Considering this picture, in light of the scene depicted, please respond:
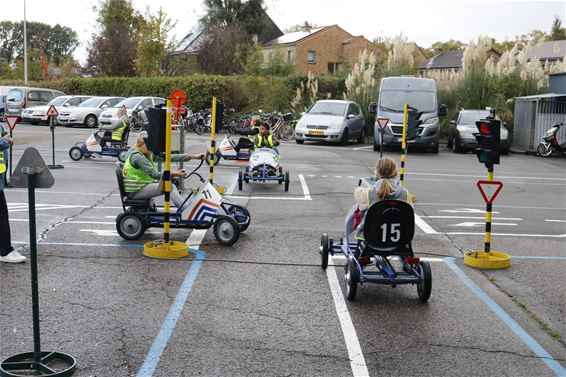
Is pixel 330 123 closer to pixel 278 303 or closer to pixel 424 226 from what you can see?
pixel 424 226

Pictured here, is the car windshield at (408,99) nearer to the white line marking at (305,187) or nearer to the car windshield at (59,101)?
the white line marking at (305,187)

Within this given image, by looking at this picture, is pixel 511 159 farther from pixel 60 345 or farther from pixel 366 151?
pixel 60 345

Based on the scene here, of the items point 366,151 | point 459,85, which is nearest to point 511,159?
point 366,151

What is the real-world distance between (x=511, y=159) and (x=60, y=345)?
79.3 ft

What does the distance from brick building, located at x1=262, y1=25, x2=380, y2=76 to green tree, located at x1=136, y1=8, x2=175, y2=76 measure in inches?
1021

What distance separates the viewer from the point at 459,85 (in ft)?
117

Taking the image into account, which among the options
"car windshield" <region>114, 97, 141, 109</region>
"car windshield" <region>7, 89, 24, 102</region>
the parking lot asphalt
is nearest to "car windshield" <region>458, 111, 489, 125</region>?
"car windshield" <region>114, 97, 141, 109</region>

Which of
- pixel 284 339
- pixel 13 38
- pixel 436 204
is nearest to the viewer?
pixel 284 339

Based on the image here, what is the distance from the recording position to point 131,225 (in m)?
10.5

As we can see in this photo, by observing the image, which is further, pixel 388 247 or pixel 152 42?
pixel 152 42

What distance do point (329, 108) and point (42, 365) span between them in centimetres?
2594

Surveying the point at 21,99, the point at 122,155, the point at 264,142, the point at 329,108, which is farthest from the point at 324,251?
the point at 21,99

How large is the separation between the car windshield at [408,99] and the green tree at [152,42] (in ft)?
84.5

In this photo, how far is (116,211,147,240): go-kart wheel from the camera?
10445 mm
